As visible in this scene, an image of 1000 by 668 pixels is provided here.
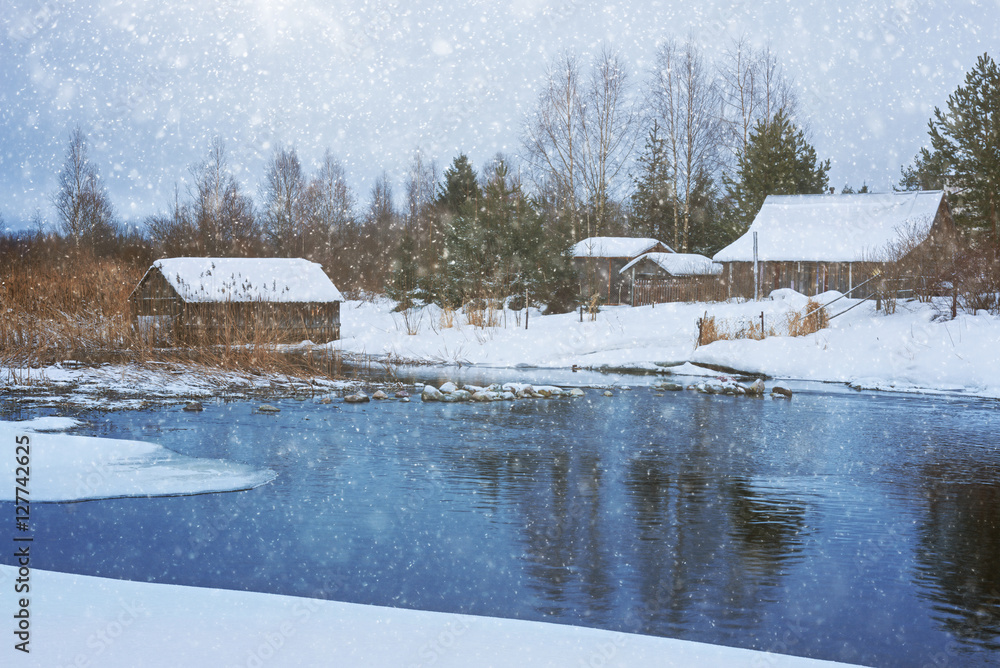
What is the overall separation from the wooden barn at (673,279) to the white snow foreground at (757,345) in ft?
14.3

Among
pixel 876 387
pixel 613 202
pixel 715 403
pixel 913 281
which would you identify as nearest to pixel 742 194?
pixel 613 202

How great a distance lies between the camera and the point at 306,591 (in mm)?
6090

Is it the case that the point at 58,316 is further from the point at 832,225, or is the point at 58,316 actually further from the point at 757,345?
the point at 832,225

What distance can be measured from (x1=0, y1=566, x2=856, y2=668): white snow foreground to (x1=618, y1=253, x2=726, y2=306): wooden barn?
110 feet

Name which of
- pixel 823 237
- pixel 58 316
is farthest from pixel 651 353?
pixel 823 237

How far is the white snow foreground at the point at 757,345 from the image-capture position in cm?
1988

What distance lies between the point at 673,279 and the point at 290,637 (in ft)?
125

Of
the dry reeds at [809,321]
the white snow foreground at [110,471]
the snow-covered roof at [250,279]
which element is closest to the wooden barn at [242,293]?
the snow-covered roof at [250,279]

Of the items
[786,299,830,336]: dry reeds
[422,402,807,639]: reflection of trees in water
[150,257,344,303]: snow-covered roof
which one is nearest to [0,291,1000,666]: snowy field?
[786,299,830,336]: dry reeds

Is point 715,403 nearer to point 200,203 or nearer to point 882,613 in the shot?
point 882,613

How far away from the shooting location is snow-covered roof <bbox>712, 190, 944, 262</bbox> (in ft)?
119

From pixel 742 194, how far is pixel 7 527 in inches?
1644

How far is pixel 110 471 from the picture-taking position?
9.66 metres

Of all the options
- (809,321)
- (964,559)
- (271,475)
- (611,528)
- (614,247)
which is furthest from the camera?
(614,247)
